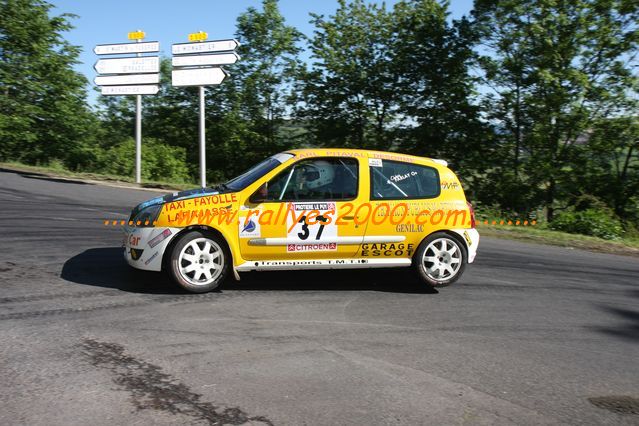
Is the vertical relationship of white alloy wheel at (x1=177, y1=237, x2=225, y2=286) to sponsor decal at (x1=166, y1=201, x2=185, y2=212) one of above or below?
below

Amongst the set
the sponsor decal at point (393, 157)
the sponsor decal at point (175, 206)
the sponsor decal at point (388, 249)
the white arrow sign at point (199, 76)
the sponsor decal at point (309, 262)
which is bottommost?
the sponsor decal at point (309, 262)

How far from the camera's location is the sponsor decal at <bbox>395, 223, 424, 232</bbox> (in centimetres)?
732

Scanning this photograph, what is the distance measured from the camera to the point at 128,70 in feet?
67.2

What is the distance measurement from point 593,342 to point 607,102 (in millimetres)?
20091

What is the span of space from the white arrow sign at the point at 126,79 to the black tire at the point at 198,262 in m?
15.1

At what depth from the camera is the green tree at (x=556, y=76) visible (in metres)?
23.0

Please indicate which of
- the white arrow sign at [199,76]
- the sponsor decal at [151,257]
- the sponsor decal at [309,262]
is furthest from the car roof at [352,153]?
the white arrow sign at [199,76]

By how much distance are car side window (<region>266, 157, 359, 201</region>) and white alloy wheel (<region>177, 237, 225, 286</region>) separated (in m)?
0.88

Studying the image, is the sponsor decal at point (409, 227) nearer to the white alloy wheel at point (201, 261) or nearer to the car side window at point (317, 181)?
the car side window at point (317, 181)

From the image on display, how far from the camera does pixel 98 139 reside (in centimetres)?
3131

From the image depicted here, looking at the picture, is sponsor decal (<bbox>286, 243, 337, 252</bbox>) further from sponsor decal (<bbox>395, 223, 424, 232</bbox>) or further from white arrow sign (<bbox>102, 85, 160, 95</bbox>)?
white arrow sign (<bbox>102, 85, 160, 95</bbox>)

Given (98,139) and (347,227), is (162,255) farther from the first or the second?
(98,139)

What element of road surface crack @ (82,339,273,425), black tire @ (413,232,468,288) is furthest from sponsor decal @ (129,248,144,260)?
black tire @ (413,232,468,288)

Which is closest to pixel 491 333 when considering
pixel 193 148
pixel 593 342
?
pixel 593 342
